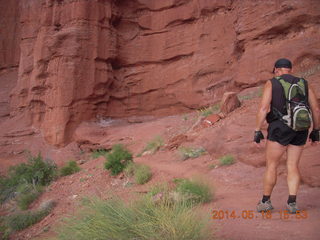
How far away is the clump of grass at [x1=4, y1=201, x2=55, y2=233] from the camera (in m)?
8.16

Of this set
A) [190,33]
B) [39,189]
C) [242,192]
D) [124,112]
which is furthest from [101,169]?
[190,33]

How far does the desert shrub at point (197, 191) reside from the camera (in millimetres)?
4759

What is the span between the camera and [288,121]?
11.7 feet

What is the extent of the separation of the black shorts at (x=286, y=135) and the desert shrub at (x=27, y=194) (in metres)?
8.46

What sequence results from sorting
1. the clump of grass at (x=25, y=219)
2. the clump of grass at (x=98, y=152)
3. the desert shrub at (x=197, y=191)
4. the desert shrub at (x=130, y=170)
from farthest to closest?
the clump of grass at (x=98, y=152) < the desert shrub at (x=130, y=170) < the clump of grass at (x=25, y=219) < the desert shrub at (x=197, y=191)

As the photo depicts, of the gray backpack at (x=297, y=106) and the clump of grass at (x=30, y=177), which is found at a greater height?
the gray backpack at (x=297, y=106)

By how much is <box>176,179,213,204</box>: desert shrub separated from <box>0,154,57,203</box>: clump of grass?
27.0 ft

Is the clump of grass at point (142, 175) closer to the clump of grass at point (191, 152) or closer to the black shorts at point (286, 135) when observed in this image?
the clump of grass at point (191, 152)

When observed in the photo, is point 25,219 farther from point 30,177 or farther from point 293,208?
point 293,208

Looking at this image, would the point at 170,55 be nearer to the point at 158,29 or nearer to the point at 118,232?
the point at 158,29

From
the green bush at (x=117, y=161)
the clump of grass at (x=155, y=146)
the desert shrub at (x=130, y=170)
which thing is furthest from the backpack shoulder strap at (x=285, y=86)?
A: the clump of grass at (x=155, y=146)

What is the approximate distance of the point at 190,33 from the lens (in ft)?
57.2

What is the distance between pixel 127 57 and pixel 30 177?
31.9 ft

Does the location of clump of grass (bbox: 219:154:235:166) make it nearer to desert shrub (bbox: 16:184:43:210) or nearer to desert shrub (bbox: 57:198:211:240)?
desert shrub (bbox: 57:198:211:240)
